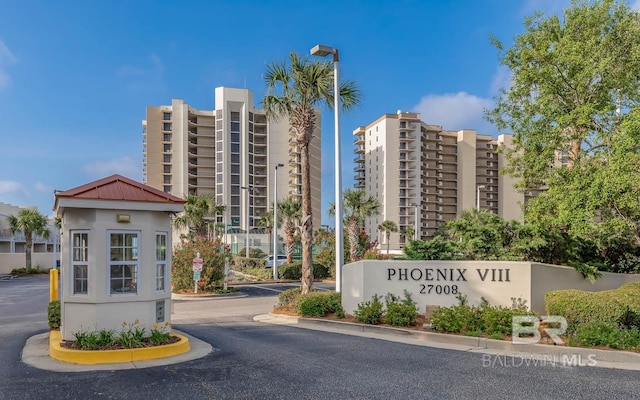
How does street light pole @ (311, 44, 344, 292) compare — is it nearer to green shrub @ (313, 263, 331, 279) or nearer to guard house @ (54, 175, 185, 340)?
guard house @ (54, 175, 185, 340)

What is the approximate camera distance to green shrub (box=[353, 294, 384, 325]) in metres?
12.2

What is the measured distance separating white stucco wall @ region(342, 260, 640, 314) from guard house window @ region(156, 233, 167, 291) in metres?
5.60

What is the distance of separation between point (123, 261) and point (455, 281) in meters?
8.46

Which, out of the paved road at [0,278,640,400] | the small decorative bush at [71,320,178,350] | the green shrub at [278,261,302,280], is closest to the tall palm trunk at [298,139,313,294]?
the paved road at [0,278,640,400]

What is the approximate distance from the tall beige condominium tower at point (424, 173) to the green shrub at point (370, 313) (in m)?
82.5

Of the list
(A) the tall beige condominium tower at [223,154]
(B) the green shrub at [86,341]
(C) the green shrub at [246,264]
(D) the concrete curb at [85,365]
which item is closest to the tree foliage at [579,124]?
(D) the concrete curb at [85,365]

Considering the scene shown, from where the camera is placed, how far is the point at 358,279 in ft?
43.4

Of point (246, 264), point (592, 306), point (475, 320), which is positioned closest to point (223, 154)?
point (246, 264)

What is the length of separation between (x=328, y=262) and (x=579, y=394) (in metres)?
31.0

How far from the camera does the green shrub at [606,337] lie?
29.0 ft

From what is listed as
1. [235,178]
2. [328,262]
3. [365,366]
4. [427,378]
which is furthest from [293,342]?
[235,178]

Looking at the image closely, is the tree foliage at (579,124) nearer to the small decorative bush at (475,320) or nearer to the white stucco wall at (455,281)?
the white stucco wall at (455,281)

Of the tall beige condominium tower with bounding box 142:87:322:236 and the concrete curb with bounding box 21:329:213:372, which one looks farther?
the tall beige condominium tower with bounding box 142:87:322:236

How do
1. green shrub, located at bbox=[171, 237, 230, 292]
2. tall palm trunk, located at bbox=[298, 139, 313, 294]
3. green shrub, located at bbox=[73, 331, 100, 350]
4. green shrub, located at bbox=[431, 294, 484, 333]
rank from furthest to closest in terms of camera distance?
green shrub, located at bbox=[171, 237, 230, 292] → tall palm trunk, located at bbox=[298, 139, 313, 294] → green shrub, located at bbox=[431, 294, 484, 333] → green shrub, located at bbox=[73, 331, 100, 350]
